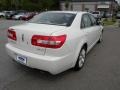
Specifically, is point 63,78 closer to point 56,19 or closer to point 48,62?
point 48,62

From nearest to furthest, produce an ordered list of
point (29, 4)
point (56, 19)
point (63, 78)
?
point (63, 78)
point (56, 19)
point (29, 4)

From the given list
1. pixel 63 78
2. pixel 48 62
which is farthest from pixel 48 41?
pixel 63 78

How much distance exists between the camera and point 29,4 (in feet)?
181

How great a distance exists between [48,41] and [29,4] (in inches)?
2103

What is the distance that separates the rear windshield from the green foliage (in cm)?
4443

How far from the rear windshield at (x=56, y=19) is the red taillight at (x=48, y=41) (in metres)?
0.87

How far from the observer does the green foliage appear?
157 ft

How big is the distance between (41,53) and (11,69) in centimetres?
137

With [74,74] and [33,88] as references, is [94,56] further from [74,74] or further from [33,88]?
[33,88]

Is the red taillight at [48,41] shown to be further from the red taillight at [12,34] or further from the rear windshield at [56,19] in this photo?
the rear windshield at [56,19]

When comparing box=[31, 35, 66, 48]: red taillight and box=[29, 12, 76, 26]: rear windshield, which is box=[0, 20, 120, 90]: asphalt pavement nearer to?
box=[31, 35, 66, 48]: red taillight

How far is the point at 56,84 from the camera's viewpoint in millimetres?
4074

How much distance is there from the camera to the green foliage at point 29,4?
4788 centimetres

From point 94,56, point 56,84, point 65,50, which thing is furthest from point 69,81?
point 94,56
